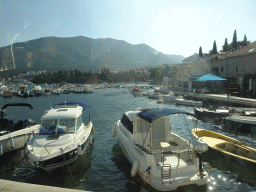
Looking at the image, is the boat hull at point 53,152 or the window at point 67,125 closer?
the boat hull at point 53,152

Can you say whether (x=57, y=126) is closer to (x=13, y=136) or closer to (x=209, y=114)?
(x=13, y=136)

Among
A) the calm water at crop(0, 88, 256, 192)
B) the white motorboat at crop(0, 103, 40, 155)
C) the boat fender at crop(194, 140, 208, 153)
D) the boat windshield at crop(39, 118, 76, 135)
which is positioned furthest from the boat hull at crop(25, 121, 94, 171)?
the boat fender at crop(194, 140, 208, 153)

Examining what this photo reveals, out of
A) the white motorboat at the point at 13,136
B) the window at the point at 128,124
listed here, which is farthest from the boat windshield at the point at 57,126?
the window at the point at 128,124

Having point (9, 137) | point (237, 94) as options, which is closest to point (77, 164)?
point (9, 137)

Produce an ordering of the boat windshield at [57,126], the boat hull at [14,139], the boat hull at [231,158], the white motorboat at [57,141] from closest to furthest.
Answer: the white motorboat at [57,141] → the boat hull at [231,158] → the boat windshield at [57,126] → the boat hull at [14,139]

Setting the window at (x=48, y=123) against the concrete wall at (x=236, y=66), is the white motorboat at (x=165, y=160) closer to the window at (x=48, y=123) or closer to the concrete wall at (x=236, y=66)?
the window at (x=48, y=123)

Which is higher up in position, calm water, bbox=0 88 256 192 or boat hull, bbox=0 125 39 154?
boat hull, bbox=0 125 39 154

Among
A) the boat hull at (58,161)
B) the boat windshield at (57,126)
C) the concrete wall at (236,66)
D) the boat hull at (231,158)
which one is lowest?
the boat hull at (231,158)

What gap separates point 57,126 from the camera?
11195mm

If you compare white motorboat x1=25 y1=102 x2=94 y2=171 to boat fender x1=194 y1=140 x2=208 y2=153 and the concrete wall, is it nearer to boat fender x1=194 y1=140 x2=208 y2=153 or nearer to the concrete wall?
boat fender x1=194 y1=140 x2=208 y2=153

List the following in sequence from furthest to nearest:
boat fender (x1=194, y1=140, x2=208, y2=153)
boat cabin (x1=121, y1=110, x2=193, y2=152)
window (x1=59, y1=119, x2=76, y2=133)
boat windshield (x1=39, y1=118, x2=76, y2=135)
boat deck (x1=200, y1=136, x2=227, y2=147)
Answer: boat deck (x1=200, y1=136, x2=227, y2=147)
window (x1=59, y1=119, x2=76, y2=133)
boat windshield (x1=39, y1=118, x2=76, y2=135)
boat cabin (x1=121, y1=110, x2=193, y2=152)
boat fender (x1=194, y1=140, x2=208, y2=153)

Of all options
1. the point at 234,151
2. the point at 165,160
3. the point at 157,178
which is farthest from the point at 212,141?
the point at 157,178

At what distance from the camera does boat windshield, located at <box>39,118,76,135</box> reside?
11.0m

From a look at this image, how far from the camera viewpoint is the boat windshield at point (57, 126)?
36.2 ft
